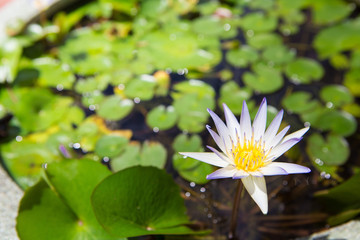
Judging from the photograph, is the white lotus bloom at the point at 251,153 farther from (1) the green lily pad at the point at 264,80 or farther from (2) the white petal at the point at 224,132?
(1) the green lily pad at the point at 264,80

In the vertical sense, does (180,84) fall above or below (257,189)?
below

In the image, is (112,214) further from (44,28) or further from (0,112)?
(44,28)

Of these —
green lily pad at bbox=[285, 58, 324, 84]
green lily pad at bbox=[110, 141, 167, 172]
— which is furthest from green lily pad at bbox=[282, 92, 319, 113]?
green lily pad at bbox=[110, 141, 167, 172]

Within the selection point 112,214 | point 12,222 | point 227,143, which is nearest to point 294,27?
point 227,143

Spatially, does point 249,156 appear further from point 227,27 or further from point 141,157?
point 227,27

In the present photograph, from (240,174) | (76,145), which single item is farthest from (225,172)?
(76,145)

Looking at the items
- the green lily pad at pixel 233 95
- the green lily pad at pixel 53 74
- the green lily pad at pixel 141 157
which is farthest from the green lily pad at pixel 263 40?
the green lily pad at pixel 53 74

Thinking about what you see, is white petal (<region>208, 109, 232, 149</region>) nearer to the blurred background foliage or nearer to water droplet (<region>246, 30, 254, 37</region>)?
the blurred background foliage
